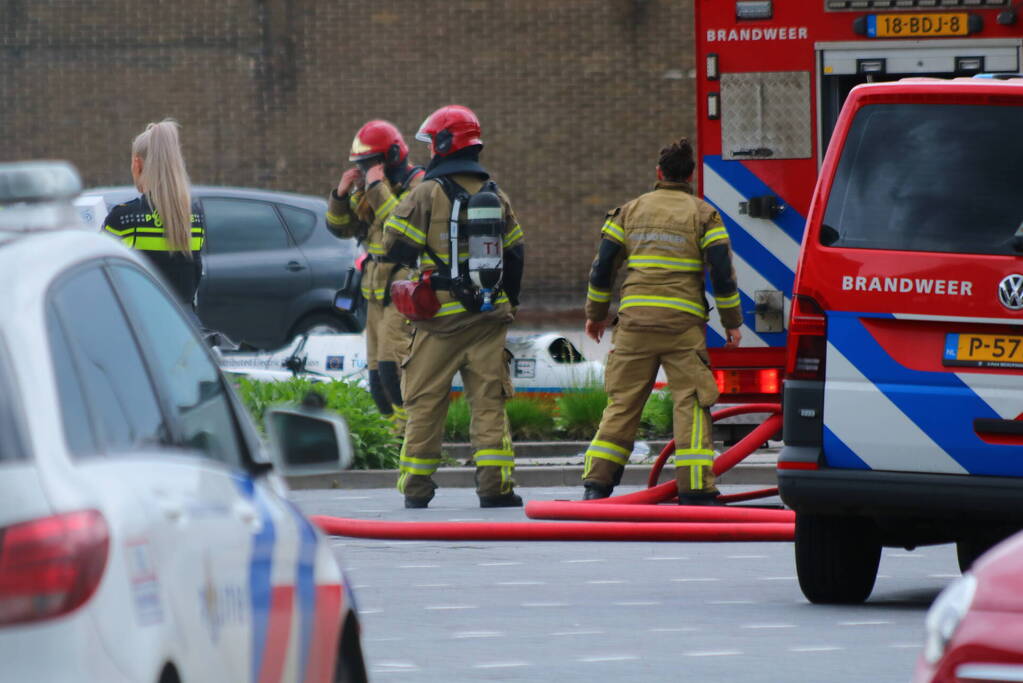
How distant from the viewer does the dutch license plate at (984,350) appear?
24.1ft

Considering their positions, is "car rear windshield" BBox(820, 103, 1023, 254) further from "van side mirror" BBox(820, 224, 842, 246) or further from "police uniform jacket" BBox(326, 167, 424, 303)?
"police uniform jacket" BBox(326, 167, 424, 303)

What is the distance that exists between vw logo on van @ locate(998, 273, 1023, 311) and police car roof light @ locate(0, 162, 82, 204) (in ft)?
14.3

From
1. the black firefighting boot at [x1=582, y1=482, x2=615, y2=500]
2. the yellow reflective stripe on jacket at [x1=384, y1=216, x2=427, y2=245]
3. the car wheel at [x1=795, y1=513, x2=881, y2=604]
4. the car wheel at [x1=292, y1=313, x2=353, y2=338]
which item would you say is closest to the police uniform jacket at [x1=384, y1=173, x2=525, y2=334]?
the yellow reflective stripe on jacket at [x1=384, y1=216, x2=427, y2=245]

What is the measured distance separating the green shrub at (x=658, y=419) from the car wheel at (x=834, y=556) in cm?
672

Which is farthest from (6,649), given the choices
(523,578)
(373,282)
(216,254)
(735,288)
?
(216,254)

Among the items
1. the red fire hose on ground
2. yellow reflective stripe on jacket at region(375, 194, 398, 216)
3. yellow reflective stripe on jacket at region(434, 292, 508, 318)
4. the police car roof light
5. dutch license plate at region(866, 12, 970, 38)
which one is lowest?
the red fire hose on ground

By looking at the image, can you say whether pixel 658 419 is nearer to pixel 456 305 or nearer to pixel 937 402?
pixel 456 305

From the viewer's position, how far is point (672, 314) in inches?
430

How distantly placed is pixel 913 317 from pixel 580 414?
24.3ft

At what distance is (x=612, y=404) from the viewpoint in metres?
11.2

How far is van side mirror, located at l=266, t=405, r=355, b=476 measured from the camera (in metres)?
4.43

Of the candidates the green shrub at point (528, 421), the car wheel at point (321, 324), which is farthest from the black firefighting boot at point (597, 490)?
the car wheel at point (321, 324)

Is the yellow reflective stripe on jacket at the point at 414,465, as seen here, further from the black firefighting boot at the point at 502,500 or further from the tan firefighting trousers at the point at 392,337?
the tan firefighting trousers at the point at 392,337

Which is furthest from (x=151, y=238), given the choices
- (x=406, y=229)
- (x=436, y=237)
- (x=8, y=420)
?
(x=8, y=420)
